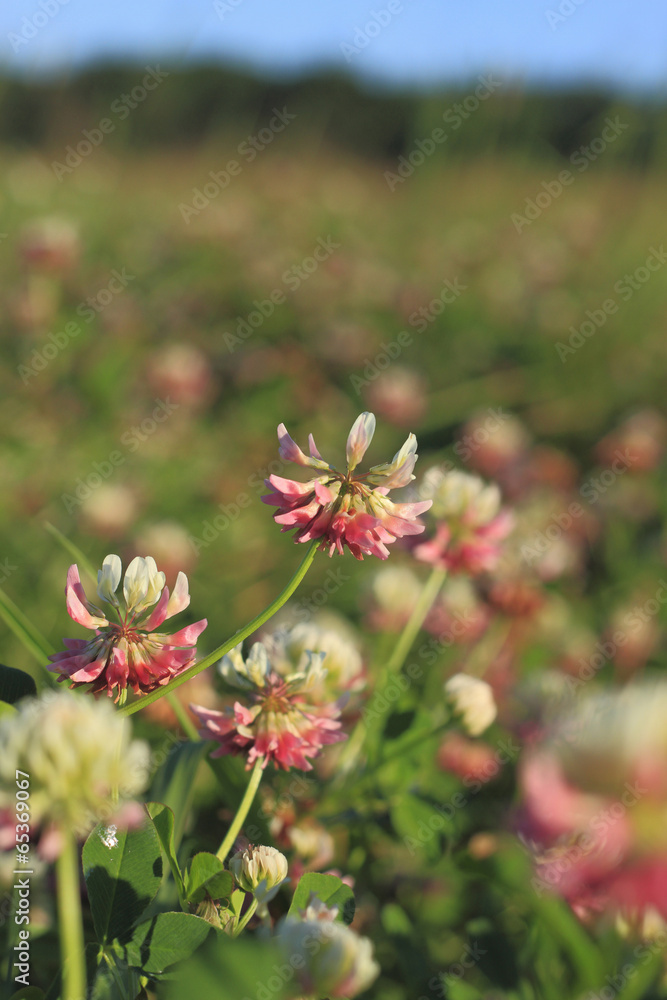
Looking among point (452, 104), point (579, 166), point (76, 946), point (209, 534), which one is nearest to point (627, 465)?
point (209, 534)

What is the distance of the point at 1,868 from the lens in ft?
2.32

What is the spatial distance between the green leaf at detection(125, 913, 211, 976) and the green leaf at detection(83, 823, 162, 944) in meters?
0.01

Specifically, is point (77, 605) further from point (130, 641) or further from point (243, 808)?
point (243, 808)

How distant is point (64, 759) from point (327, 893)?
10.9 inches

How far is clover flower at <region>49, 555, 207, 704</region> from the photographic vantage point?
22.2 inches

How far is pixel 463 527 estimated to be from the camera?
3.01ft

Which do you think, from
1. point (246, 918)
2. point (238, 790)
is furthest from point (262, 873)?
point (238, 790)

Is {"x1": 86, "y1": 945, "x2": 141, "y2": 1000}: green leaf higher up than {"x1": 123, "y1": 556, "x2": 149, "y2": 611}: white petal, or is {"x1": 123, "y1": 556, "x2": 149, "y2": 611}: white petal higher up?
{"x1": 123, "y1": 556, "x2": 149, "y2": 611}: white petal

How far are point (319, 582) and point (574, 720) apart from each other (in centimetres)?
148

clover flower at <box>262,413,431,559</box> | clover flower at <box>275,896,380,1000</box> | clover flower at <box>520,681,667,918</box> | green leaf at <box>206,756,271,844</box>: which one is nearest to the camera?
clover flower at <box>520,681,667,918</box>

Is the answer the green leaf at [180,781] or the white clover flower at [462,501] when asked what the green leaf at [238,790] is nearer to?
the green leaf at [180,781]

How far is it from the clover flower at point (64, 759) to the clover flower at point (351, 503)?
20cm

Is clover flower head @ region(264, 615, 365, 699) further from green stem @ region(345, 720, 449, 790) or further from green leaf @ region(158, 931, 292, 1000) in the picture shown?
green leaf @ region(158, 931, 292, 1000)

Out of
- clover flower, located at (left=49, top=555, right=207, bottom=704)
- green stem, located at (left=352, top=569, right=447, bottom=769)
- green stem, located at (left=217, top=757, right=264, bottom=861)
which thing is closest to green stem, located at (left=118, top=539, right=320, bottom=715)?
clover flower, located at (left=49, top=555, right=207, bottom=704)
